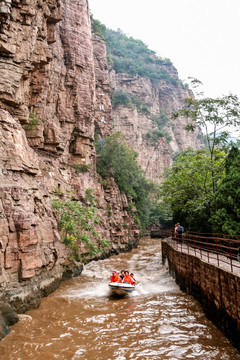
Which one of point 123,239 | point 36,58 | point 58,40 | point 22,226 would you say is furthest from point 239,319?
point 58,40

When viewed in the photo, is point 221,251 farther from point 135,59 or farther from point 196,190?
point 135,59

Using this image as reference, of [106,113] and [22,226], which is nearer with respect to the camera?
[22,226]

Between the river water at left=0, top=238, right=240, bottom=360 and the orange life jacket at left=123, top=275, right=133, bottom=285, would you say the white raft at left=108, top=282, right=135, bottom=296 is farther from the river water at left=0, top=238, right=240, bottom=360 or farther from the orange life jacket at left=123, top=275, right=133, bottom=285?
the orange life jacket at left=123, top=275, right=133, bottom=285

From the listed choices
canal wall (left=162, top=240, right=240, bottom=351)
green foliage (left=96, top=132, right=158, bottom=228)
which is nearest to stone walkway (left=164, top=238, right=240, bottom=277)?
canal wall (left=162, top=240, right=240, bottom=351)

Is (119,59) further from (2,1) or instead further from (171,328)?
(171,328)

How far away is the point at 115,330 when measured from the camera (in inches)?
352

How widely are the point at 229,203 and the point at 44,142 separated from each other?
45.9 feet

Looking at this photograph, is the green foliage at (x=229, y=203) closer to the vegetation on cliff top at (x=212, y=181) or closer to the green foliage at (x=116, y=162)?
the vegetation on cliff top at (x=212, y=181)

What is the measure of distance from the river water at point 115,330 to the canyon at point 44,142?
0.99m

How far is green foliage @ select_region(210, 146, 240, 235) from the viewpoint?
1430cm

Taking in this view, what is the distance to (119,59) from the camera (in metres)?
71.9

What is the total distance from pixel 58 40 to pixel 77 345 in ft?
86.1

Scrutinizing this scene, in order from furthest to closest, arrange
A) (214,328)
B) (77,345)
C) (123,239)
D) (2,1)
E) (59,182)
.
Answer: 1. (123,239)
2. (59,182)
3. (2,1)
4. (214,328)
5. (77,345)

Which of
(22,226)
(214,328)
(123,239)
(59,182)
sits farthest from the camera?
(123,239)
